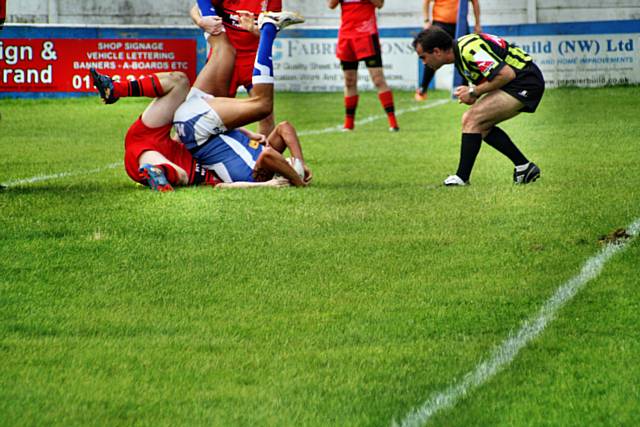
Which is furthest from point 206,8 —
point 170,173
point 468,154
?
point 468,154

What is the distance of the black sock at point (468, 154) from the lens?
9.45 meters

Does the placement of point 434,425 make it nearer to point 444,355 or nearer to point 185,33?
point 444,355

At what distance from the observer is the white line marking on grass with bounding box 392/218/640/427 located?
391 centimetres

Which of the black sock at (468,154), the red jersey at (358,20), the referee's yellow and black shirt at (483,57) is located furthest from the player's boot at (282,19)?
the red jersey at (358,20)

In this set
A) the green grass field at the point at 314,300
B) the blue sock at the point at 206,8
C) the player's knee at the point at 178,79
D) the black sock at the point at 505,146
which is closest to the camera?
the green grass field at the point at 314,300

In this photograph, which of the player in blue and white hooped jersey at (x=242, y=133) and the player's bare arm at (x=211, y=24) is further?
the player's bare arm at (x=211, y=24)

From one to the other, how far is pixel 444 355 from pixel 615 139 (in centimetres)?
915

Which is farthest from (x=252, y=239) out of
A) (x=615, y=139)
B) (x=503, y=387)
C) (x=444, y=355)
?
(x=615, y=139)

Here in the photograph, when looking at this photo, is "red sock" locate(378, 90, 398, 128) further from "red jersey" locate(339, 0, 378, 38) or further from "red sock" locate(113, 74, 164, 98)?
"red sock" locate(113, 74, 164, 98)

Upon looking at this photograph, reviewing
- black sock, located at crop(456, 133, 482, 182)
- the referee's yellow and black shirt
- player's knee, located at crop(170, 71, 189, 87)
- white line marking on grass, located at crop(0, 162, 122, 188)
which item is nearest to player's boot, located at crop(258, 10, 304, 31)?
player's knee, located at crop(170, 71, 189, 87)

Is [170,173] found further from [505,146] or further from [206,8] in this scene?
[505,146]

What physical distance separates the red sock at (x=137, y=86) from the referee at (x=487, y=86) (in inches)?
75.6

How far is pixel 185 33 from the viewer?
80.0ft

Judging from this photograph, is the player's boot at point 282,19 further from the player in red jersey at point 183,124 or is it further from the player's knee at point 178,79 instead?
the player's knee at point 178,79
